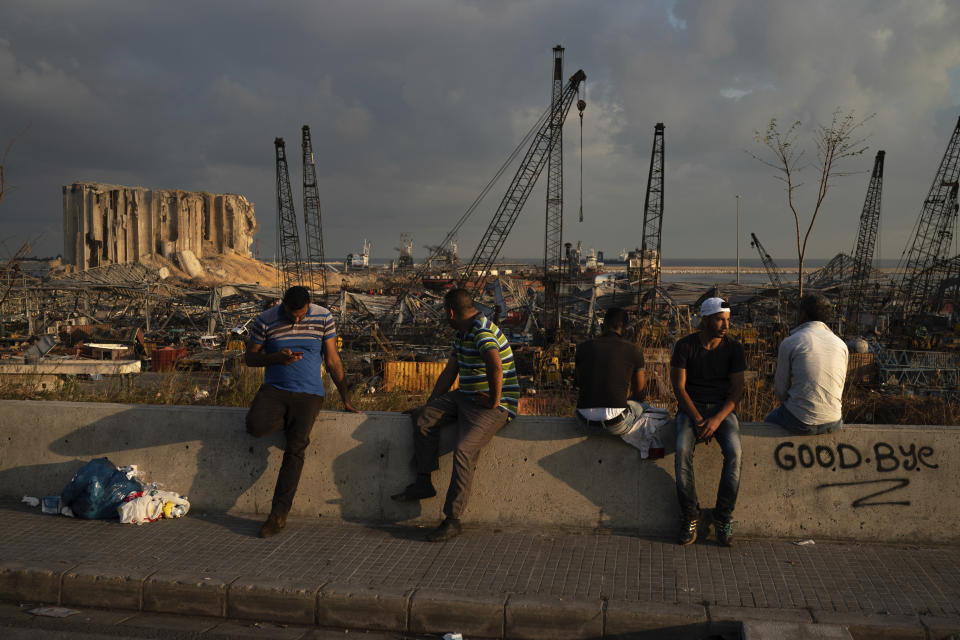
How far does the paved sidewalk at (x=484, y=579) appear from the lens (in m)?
3.97

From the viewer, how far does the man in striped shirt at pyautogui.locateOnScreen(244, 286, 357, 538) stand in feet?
17.1

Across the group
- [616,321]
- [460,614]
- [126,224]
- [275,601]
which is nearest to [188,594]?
[275,601]

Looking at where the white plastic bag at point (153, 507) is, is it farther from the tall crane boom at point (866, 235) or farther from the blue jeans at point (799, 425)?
the tall crane boom at point (866, 235)

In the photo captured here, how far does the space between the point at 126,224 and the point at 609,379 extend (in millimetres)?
123924

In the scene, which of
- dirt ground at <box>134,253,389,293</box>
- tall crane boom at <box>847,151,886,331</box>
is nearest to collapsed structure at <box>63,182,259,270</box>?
dirt ground at <box>134,253,389,293</box>

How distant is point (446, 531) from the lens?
5.01 meters

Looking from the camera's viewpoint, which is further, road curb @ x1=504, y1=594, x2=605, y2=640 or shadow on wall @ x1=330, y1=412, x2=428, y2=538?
shadow on wall @ x1=330, y1=412, x2=428, y2=538

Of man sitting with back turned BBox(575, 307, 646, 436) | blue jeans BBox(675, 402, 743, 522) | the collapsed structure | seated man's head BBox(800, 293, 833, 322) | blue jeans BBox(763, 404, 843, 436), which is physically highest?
the collapsed structure

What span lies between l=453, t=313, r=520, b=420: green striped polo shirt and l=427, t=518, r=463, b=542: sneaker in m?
0.92

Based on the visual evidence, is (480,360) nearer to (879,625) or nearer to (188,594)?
(188,594)

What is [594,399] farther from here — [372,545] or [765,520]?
[372,545]

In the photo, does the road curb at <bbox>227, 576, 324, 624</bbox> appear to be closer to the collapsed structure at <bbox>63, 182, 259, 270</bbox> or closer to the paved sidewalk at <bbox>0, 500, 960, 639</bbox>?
the paved sidewalk at <bbox>0, 500, 960, 639</bbox>

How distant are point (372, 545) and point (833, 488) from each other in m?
3.45

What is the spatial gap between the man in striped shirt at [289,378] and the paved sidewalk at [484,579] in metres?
0.44
